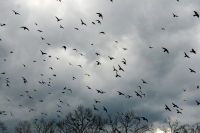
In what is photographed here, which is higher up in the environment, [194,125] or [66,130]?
[194,125]

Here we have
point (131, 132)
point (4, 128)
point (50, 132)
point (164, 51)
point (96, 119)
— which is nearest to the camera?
point (164, 51)

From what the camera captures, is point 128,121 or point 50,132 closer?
point 128,121

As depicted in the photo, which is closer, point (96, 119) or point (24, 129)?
point (96, 119)

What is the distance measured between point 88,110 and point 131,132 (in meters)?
14.9

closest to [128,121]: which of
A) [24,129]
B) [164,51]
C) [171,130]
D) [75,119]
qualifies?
[75,119]

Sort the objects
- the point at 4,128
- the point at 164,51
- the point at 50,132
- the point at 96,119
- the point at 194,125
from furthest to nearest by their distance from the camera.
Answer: the point at 194,125, the point at 4,128, the point at 50,132, the point at 96,119, the point at 164,51

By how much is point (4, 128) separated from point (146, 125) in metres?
50.4

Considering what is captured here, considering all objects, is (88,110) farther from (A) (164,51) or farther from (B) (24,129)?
(A) (164,51)

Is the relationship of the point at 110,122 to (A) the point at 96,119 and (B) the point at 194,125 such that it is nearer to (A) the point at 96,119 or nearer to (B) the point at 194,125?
(A) the point at 96,119

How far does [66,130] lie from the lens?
182ft

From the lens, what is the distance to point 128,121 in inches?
2018

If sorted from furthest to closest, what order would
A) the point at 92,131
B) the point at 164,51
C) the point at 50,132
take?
the point at 50,132 → the point at 92,131 → the point at 164,51

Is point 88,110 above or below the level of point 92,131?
above

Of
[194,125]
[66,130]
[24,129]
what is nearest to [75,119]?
[66,130]
